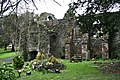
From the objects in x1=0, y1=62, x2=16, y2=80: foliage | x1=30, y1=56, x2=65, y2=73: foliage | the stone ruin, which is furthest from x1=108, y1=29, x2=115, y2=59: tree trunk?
x1=0, y1=62, x2=16, y2=80: foliage

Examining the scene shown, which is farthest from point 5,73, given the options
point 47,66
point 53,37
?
point 53,37

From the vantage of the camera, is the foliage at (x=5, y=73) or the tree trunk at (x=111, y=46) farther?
the tree trunk at (x=111, y=46)

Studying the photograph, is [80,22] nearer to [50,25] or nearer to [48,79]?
[48,79]

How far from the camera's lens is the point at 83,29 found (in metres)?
14.2

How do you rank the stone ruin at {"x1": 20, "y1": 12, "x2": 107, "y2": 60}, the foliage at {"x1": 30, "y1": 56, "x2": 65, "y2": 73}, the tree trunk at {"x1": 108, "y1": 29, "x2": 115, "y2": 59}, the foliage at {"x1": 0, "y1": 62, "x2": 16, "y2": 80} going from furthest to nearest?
the stone ruin at {"x1": 20, "y1": 12, "x2": 107, "y2": 60} < the tree trunk at {"x1": 108, "y1": 29, "x2": 115, "y2": 59} < the foliage at {"x1": 30, "y1": 56, "x2": 65, "y2": 73} < the foliage at {"x1": 0, "y1": 62, "x2": 16, "y2": 80}

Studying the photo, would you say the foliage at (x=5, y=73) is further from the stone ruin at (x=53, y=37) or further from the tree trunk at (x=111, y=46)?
the stone ruin at (x=53, y=37)

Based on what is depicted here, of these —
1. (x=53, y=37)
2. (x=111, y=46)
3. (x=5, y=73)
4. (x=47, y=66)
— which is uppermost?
(x=53, y=37)

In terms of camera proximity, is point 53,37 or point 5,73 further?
point 53,37

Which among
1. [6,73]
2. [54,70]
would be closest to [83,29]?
[54,70]

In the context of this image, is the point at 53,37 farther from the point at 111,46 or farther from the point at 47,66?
the point at 47,66

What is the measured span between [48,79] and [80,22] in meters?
4.66

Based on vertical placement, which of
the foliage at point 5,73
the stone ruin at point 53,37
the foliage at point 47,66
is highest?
the stone ruin at point 53,37

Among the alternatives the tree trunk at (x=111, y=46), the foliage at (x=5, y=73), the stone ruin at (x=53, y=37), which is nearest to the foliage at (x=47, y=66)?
the foliage at (x=5, y=73)

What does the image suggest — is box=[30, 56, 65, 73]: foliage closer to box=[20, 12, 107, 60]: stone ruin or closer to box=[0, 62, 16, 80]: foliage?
box=[0, 62, 16, 80]: foliage
